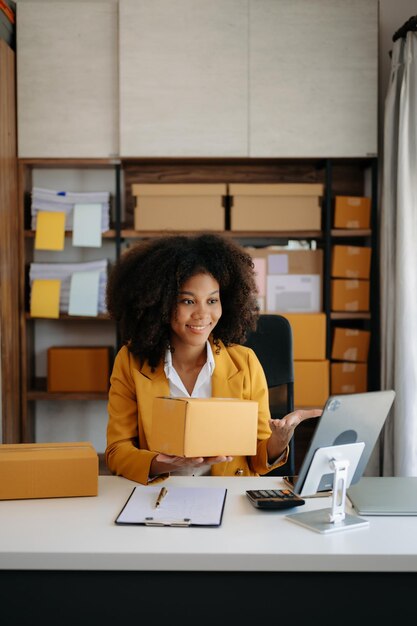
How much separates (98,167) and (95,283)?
0.65m

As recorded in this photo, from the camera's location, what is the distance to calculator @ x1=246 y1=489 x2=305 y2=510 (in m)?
1.45

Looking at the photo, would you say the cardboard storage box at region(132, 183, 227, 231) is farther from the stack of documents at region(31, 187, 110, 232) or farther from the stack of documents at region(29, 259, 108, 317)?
the stack of documents at region(29, 259, 108, 317)

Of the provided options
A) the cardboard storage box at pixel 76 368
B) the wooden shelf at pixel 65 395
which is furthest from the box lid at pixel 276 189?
the wooden shelf at pixel 65 395

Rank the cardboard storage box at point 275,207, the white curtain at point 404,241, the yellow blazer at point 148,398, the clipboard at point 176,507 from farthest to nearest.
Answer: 1. the cardboard storage box at point 275,207
2. the white curtain at point 404,241
3. the yellow blazer at point 148,398
4. the clipboard at point 176,507

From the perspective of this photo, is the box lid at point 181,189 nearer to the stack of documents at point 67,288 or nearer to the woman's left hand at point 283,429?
the stack of documents at point 67,288

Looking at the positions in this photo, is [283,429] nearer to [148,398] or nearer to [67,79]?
[148,398]

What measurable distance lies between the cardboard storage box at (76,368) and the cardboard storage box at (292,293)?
0.88 m

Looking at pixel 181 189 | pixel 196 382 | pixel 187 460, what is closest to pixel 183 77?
pixel 181 189

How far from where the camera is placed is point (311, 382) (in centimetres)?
334

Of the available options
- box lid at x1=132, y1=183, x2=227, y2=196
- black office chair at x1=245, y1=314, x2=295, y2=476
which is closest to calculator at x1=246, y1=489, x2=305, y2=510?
black office chair at x1=245, y1=314, x2=295, y2=476

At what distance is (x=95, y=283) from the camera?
336cm

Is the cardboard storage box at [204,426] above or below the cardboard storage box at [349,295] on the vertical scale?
below

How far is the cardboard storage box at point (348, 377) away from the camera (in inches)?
134

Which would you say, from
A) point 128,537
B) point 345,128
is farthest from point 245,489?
point 345,128
